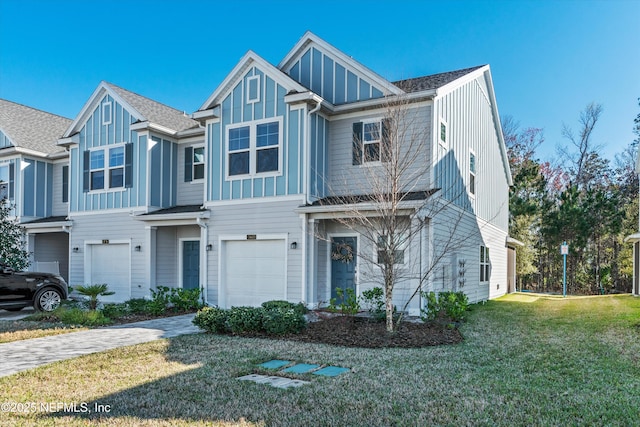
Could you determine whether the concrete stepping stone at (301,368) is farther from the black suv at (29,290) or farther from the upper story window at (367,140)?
the black suv at (29,290)

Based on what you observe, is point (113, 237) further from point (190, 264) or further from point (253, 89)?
point (253, 89)

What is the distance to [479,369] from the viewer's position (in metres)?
6.34

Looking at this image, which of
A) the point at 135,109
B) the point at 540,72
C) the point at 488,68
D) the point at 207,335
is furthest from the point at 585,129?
the point at 207,335

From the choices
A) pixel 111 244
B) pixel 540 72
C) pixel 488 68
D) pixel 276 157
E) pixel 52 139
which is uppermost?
pixel 540 72

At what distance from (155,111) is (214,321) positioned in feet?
34.3

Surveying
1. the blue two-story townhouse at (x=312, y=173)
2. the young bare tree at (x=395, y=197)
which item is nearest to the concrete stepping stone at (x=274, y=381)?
the young bare tree at (x=395, y=197)

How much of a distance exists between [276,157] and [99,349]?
6882 millimetres

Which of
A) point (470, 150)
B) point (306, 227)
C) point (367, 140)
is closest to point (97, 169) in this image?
point (306, 227)

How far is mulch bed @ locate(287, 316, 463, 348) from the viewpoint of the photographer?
8.28 meters

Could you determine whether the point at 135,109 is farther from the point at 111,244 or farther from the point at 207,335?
the point at 207,335

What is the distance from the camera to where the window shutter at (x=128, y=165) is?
16016mm

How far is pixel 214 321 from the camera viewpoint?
931 centimetres

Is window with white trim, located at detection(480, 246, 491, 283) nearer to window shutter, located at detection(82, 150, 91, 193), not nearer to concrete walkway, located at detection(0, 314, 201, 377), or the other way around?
concrete walkway, located at detection(0, 314, 201, 377)

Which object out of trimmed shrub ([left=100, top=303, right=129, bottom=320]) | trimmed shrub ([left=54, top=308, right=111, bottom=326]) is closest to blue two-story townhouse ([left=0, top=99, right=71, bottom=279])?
trimmed shrub ([left=100, top=303, right=129, bottom=320])
